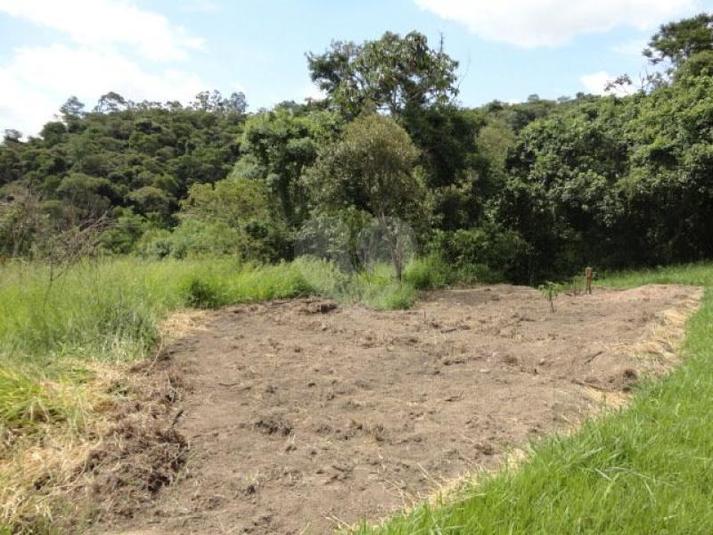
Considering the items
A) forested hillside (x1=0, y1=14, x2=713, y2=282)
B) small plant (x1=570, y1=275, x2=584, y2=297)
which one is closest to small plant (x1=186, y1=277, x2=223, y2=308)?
forested hillside (x1=0, y1=14, x2=713, y2=282)

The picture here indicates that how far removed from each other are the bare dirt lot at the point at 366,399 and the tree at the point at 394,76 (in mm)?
7627

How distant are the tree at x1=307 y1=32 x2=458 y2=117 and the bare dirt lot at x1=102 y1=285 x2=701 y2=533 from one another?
25.0 ft

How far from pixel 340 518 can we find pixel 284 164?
1342cm

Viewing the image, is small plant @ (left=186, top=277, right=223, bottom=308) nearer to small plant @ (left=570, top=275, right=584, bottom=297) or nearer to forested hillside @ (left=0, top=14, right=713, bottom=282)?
forested hillside @ (left=0, top=14, right=713, bottom=282)

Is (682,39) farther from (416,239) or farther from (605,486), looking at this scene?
(605,486)

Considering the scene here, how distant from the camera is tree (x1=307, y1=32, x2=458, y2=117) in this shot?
42.3ft

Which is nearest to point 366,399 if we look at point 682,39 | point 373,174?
point 373,174

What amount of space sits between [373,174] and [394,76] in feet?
14.5

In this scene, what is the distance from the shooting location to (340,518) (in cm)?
245

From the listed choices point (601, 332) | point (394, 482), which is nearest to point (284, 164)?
point (601, 332)

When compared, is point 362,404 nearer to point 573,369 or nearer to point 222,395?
point 222,395

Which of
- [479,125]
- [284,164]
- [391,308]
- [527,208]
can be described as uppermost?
[479,125]

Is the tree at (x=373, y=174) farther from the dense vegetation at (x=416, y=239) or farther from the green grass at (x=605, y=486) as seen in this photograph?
the green grass at (x=605, y=486)

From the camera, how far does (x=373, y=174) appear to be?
9.63 meters
